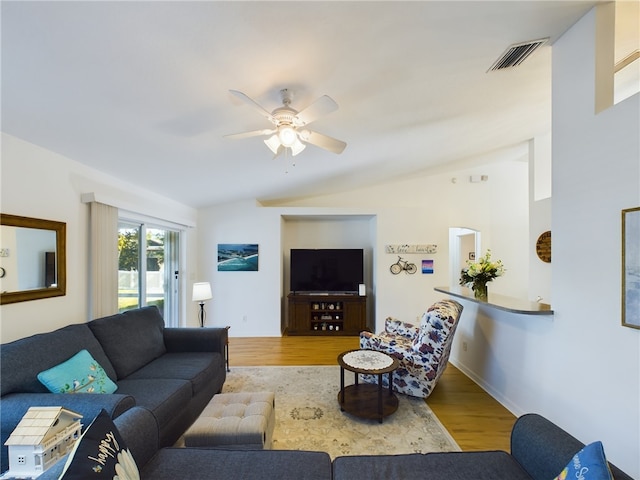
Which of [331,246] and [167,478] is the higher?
[331,246]

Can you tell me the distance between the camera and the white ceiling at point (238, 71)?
136 centimetres

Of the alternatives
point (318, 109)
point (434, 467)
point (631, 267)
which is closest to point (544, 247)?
point (631, 267)

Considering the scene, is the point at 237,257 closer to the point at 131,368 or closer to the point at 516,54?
the point at 131,368

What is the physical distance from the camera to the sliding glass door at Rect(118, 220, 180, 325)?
3512mm

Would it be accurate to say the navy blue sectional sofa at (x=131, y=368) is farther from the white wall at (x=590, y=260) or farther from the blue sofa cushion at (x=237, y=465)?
the white wall at (x=590, y=260)

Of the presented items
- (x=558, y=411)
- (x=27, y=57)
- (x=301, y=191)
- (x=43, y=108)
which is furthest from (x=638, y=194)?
(x=301, y=191)

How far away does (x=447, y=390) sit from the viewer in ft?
10.4

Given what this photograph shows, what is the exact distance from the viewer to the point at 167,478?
→ 1298mm

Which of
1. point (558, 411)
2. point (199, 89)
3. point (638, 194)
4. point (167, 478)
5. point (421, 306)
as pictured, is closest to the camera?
point (167, 478)

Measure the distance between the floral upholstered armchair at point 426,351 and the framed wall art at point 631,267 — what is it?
1297 mm

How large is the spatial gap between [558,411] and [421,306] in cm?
311

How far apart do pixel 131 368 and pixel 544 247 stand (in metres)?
5.24

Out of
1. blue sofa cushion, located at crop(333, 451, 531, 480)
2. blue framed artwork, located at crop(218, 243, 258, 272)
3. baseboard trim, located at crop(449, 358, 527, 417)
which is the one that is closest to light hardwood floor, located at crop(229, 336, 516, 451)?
baseboard trim, located at crop(449, 358, 527, 417)

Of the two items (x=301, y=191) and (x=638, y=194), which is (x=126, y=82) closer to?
(x=638, y=194)
